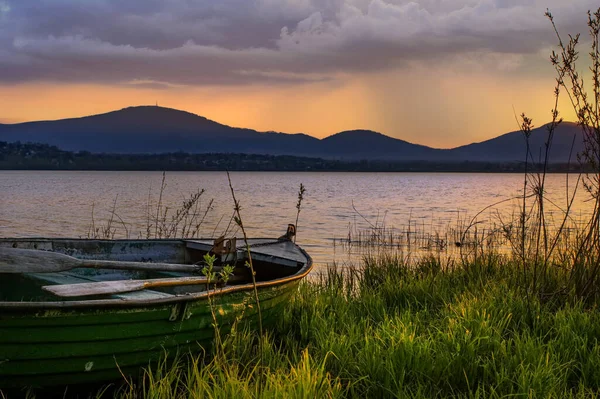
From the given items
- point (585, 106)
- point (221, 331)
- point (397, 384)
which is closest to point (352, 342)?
point (397, 384)

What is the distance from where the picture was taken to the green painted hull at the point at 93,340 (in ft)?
13.3

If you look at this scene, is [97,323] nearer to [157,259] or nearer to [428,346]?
[428,346]

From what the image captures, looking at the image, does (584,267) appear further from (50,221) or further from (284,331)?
(50,221)

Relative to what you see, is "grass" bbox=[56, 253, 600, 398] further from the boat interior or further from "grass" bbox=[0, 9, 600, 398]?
the boat interior

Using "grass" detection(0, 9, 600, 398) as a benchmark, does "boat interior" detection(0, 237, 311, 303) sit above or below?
above

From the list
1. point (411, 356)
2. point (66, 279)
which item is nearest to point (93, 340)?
point (66, 279)

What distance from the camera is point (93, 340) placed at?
4328 mm

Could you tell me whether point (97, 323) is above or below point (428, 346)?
above

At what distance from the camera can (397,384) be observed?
448cm

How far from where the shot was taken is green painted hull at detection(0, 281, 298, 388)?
13.3 ft

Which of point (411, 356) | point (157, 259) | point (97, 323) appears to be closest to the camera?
point (97, 323)

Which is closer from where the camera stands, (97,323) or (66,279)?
(97,323)

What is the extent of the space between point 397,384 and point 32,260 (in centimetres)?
328

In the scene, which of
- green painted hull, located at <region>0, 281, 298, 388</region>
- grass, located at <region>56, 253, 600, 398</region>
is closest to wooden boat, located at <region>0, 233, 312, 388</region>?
green painted hull, located at <region>0, 281, 298, 388</region>
